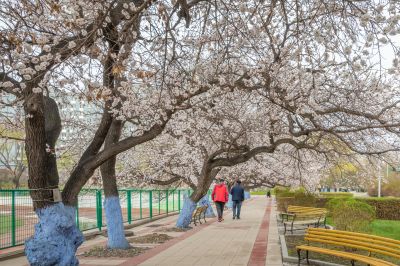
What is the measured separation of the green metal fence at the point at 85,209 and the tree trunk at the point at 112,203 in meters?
1.85

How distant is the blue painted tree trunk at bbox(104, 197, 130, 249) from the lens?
40.4 ft

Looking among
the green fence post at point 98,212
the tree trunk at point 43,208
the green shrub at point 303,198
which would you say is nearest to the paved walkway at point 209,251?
the green fence post at point 98,212

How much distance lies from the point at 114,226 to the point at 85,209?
5.06 m

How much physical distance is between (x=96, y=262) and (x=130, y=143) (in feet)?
10.2

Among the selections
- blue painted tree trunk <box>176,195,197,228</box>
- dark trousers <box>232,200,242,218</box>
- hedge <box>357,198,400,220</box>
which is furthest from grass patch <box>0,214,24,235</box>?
hedge <box>357,198,400,220</box>

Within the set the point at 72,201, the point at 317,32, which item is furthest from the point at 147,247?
the point at 317,32

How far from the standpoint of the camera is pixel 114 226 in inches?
488

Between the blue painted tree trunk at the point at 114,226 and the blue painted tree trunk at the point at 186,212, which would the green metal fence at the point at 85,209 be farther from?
the blue painted tree trunk at the point at 186,212

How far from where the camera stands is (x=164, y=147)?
2177cm

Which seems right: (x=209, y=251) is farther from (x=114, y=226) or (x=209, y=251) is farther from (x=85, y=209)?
(x=85, y=209)

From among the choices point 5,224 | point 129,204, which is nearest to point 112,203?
point 5,224

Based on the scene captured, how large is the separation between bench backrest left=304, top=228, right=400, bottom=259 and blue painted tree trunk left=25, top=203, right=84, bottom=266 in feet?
15.2

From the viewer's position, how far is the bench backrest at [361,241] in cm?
736

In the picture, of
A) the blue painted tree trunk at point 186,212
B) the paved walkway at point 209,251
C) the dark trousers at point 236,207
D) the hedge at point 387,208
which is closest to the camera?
the paved walkway at point 209,251
